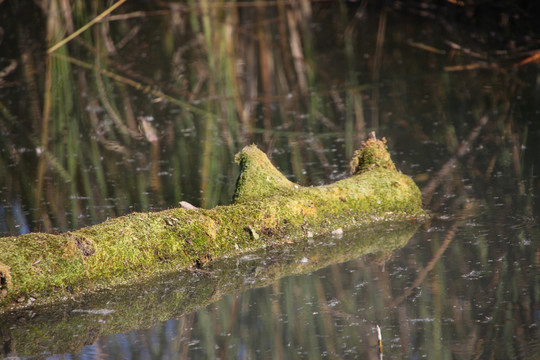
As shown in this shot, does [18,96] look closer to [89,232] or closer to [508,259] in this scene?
[89,232]

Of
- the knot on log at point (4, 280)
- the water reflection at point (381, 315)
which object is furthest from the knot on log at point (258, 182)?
the knot on log at point (4, 280)

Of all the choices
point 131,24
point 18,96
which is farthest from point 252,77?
point 131,24

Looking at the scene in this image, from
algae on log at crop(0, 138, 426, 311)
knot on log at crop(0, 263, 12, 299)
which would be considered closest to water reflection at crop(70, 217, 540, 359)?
algae on log at crop(0, 138, 426, 311)

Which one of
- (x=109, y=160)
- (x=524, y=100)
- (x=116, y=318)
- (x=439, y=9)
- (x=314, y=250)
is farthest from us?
(x=439, y=9)

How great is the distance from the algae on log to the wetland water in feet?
0.43

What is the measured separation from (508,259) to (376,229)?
946mm

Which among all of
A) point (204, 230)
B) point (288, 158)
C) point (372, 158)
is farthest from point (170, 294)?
point (288, 158)

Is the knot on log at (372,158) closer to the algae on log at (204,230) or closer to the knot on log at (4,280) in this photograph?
the algae on log at (204,230)

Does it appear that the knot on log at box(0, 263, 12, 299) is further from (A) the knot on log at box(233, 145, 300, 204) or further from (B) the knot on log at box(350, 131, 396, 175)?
(B) the knot on log at box(350, 131, 396, 175)

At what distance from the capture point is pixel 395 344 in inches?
137

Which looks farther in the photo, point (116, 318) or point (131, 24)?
point (131, 24)

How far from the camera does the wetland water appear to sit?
370cm

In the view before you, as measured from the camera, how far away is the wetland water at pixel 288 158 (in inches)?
145

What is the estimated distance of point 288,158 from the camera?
22.2 feet
